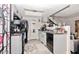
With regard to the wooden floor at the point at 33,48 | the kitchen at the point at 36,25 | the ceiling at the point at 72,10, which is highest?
the ceiling at the point at 72,10

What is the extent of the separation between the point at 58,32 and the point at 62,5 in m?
0.63

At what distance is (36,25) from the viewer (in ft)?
6.64

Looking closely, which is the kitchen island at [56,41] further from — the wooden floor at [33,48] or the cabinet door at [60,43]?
the wooden floor at [33,48]

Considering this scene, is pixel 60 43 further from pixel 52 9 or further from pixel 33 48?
pixel 52 9

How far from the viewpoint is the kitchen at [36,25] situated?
188 centimetres

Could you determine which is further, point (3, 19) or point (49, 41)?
point (49, 41)

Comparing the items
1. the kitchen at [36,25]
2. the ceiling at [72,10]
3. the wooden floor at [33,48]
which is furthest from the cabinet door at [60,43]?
the ceiling at [72,10]

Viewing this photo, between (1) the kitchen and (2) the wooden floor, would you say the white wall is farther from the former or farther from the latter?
(2) the wooden floor

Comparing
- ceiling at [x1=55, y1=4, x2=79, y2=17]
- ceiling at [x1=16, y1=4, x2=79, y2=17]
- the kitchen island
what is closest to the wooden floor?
the kitchen island

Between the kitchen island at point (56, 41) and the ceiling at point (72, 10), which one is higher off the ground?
the ceiling at point (72, 10)
